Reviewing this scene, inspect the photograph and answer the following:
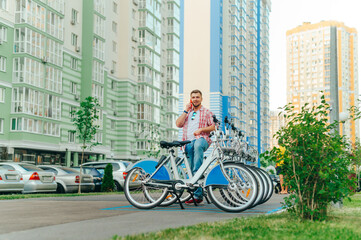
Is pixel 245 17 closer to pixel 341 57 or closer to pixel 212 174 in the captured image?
pixel 341 57

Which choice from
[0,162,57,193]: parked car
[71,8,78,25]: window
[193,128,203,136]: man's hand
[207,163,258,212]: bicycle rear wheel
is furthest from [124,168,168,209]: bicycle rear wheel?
[71,8,78,25]: window

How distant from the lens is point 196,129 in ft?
31.4

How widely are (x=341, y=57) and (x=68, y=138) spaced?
121 metres

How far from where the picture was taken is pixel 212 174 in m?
8.03

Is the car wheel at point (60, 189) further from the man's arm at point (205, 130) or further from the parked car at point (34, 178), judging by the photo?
the man's arm at point (205, 130)

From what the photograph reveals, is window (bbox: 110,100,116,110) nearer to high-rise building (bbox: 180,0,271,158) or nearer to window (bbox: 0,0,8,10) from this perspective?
window (bbox: 0,0,8,10)

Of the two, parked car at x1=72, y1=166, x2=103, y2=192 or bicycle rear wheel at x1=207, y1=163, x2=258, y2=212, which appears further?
parked car at x1=72, y1=166, x2=103, y2=192

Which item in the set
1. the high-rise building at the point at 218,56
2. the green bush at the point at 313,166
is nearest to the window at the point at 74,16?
the green bush at the point at 313,166

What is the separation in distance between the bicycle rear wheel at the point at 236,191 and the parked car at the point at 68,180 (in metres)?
13.3

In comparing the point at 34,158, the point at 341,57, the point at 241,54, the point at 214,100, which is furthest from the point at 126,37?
the point at 341,57

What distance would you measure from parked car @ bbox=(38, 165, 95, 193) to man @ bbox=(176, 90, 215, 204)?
11823 millimetres

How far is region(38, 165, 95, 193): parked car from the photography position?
20375 millimetres

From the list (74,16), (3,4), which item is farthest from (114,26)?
(3,4)

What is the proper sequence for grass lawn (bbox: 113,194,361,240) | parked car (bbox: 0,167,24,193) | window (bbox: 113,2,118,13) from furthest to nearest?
1. window (bbox: 113,2,118,13)
2. parked car (bbox: 0,167,24,193)
3. grass lawn (bbox: 113,194,361,240)
